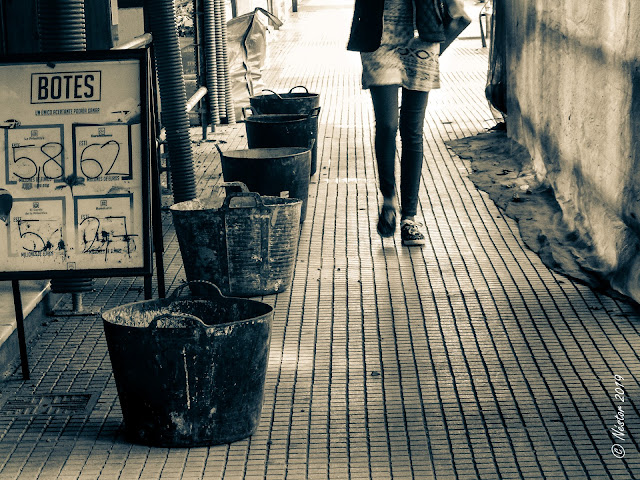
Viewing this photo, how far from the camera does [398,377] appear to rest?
12.0 feet

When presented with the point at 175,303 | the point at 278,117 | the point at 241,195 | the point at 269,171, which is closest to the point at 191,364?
the point at 175,303

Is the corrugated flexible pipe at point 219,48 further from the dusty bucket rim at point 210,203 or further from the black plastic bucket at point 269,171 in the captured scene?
the dusty bucket rim at point 210,203

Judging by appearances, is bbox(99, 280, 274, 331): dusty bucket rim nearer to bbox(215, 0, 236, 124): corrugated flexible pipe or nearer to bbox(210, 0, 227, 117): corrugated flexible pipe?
bbox(210, 0, 227, 117): corrugated flexible pipe

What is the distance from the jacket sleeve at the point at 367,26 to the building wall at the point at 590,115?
3.84 feet

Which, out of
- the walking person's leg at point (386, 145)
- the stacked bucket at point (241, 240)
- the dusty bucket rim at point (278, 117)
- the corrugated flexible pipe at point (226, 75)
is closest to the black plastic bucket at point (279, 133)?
the dusty bucket rim at point (278, 117)

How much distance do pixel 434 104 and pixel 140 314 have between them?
8.15 m

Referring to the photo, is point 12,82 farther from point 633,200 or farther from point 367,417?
point 633,200

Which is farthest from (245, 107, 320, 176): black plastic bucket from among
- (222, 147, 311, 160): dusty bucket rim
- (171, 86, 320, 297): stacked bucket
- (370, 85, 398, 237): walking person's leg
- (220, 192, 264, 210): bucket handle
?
(220, 192, 264, 210): bucket handle

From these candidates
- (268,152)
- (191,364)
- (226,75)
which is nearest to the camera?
(191,364)

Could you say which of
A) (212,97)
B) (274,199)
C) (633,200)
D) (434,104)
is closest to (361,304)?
(274,199)

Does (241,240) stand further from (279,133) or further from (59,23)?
(279,133)

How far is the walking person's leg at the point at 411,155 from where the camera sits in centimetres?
529

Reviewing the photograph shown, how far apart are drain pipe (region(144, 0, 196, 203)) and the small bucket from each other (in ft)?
3.40

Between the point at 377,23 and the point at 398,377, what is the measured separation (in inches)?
87.3
